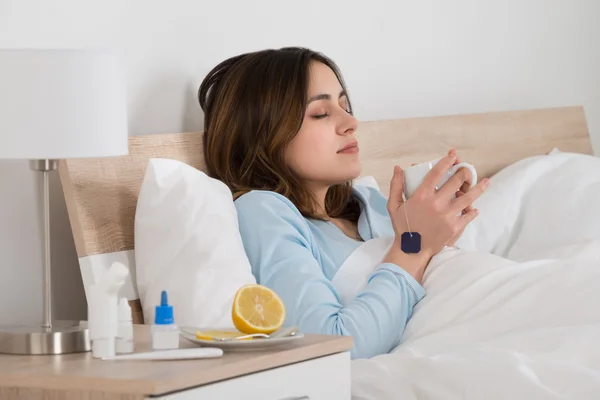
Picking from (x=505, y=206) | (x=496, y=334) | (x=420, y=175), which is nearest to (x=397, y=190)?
(x=420, y=175)

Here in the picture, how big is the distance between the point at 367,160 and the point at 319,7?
1.40ft

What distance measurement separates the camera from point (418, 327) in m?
1.81

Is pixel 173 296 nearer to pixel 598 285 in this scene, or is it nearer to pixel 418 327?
pixel 418 327

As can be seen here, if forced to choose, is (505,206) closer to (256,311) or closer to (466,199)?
(466,199)

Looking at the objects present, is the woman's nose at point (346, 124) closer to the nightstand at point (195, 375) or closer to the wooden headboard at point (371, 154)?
the wooden headboard at point (371, 154)

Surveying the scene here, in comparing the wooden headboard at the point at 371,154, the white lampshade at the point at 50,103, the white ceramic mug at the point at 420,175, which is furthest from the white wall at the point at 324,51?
the white ceramic mug at the point at 420,175

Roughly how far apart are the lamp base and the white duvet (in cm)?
45

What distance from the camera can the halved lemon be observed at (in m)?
1.40

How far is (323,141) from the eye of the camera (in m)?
2.06

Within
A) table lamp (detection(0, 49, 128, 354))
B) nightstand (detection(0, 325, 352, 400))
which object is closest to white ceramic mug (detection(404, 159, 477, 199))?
nightstand (detection(0, 325, 352, 400))

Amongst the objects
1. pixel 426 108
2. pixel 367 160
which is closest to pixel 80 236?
pixel 367 160

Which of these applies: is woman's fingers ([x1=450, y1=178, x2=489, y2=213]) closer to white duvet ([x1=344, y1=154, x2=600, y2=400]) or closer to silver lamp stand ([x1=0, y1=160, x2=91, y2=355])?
white duvet ([x1=344, y1=154, x2=600, y2=400])

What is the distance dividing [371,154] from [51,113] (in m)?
1.28

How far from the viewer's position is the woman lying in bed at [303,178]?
1854 mm
